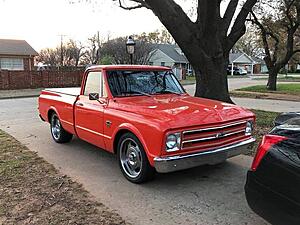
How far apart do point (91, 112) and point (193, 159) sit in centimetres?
222

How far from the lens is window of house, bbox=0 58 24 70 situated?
36.1 meters

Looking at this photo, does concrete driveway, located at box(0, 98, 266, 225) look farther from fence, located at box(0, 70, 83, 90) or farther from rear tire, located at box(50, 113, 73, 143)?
fence, located at box(0, 70, 83, 90)

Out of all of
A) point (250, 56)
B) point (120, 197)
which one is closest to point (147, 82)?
point (120, 197)

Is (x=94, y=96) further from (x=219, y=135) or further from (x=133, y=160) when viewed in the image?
(x=219, y=135)

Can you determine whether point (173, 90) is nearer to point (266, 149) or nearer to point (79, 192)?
point (79, 192)

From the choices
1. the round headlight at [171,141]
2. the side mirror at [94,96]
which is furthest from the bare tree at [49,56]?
the round headlight at [171,141]

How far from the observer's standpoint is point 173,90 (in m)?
6.18

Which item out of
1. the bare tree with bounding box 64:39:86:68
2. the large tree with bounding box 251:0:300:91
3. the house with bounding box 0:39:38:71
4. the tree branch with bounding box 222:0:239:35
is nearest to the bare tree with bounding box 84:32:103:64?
the bare tree with bounding box 64:39:86:68

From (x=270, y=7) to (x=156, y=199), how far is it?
18.6m

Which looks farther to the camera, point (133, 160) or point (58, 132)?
point (58, 132)

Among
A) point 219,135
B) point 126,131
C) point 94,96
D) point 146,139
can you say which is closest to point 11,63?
point 94,96

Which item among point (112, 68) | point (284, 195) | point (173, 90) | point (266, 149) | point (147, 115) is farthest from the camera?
point (173, 90)

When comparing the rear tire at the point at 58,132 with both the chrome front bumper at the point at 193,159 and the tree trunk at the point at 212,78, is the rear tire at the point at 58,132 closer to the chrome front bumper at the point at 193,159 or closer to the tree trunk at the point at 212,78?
the chrome front bumper at the point at 193,159

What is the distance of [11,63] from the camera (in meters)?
36.6
